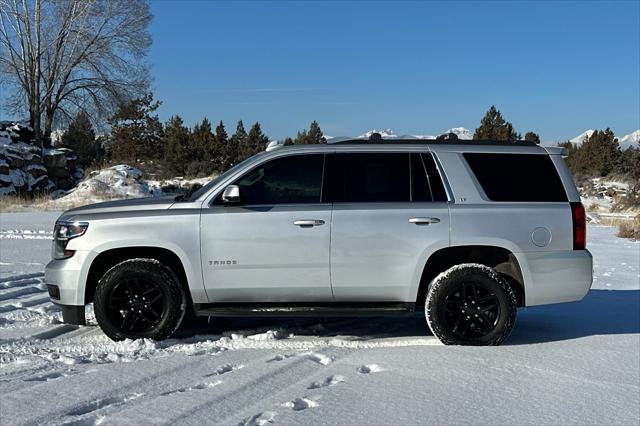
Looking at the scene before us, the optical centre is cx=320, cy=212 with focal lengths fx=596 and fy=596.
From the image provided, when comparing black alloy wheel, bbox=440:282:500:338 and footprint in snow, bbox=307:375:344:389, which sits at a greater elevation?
black alloy wheel, bbox=440:282:500:338

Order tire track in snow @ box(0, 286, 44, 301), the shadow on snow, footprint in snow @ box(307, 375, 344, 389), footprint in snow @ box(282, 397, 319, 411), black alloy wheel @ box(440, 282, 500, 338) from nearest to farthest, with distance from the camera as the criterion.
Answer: footprint in snow @ box(282, 397, 319, 411) < footprint in snow @ box(307, 375, 344, 389) < black alloy wheel @ box(440, 282, 500, 338) < the shadow on snow < tire track in snow @ box(0, 286, 44, 301)

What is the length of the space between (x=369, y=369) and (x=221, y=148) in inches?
1553

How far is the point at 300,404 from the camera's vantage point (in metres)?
3.70

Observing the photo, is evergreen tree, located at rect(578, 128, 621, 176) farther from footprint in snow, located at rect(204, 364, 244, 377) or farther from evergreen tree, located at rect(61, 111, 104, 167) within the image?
footprint in snow, located at rect(204, 364, 244, 377)

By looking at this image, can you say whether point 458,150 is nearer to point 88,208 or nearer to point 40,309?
point 88,208

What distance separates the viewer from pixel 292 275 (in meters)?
5.13

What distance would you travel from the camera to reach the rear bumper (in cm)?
521

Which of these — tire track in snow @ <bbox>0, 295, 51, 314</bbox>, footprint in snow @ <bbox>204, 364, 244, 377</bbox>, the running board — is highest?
the running board

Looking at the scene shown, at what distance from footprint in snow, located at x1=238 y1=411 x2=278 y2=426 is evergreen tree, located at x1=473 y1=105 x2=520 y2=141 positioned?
41014 millimetres

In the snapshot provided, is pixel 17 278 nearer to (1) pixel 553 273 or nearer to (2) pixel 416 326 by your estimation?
(2) pixel 416 326

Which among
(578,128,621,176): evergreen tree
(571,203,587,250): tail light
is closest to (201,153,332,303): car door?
(571,203,587,250): tail light

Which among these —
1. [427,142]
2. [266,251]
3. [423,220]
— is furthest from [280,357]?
[427,142]

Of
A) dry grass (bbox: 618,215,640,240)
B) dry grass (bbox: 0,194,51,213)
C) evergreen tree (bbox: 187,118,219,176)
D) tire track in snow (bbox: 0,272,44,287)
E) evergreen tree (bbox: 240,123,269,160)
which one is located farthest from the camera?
evergreen tree (bbox: 240,123,269,160)

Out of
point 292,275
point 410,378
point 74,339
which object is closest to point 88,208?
point 74,339
